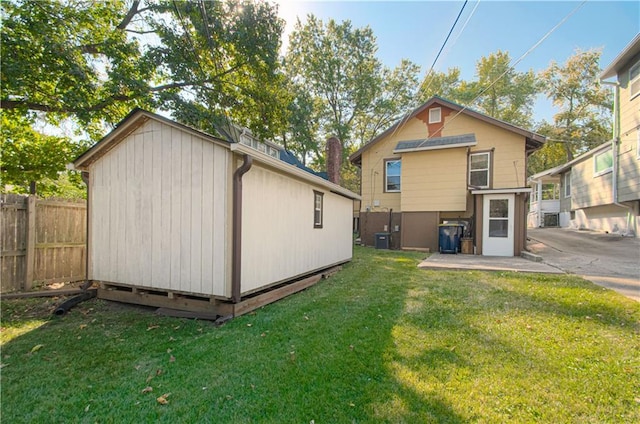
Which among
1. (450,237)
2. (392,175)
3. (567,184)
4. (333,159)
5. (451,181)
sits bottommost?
(450,237)

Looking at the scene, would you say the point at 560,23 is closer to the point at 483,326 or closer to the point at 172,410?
the point at 483,326

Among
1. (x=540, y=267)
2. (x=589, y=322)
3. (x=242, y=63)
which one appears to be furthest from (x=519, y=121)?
(x=589, y=322)

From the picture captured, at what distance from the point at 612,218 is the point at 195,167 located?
1768cm

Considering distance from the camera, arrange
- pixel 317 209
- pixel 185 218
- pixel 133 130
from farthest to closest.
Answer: pixel 317 209, pixel 133 130, pixel 185 218

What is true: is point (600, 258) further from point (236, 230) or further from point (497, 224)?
point (236, 230)

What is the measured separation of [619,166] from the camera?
11758 mm

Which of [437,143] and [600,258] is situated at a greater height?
[437,143]

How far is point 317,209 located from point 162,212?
12.2 ft

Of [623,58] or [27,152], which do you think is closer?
[27,152]

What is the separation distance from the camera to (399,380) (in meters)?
2.57

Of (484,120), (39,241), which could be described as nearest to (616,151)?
(484,120)

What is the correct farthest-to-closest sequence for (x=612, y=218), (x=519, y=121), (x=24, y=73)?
(x=519, y=121), (x=612, y=218), (x=24, y=73)

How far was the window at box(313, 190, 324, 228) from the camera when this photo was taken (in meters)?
7.12

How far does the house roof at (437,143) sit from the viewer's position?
1111 centimetres
